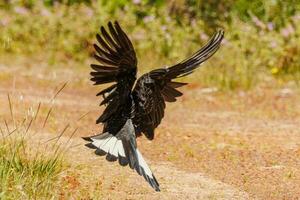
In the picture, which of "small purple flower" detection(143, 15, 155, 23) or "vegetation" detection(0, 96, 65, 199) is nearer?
"vegetation" detection(0, 96, 65, 199)

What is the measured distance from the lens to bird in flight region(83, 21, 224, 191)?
15.4 feet

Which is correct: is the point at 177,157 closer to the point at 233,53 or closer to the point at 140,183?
the point at 140,183

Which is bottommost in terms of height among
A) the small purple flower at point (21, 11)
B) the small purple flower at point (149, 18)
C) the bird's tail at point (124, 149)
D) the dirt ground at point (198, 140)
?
the dirt ground at point (198, 140)

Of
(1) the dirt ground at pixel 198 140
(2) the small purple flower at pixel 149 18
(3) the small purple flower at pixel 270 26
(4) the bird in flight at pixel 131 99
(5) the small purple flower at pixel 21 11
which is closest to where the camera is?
(4) the bird in flight at pixel 131 99

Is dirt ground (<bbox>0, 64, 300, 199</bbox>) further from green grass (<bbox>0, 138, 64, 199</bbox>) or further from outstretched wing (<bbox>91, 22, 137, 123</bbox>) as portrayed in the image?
outstretched wing (<bbox>91, 22, 137, 123</bbox>)

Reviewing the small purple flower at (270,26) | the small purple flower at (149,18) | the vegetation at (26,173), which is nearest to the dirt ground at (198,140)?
the vegetation at (26,173)

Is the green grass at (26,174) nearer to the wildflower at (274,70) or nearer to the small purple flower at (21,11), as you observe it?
the wildflower at (274,70)

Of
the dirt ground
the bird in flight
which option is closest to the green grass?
the dirt ground

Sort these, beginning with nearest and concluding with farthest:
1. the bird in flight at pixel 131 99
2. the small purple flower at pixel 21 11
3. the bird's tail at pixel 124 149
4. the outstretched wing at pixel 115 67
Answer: the outstretched wing at pixel 115 67, the bird in flight at pixel 131 99, the bird's tail at pixel 124 149, the small purple flower at pixel 21 11

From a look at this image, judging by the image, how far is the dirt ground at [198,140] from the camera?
592 centimetres

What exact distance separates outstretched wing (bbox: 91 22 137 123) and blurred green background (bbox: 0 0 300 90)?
5.43 m

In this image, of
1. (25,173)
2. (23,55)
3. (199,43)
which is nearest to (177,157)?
(25,173)

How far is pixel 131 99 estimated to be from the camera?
4961mm

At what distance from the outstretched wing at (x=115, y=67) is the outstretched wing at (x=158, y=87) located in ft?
0.25
